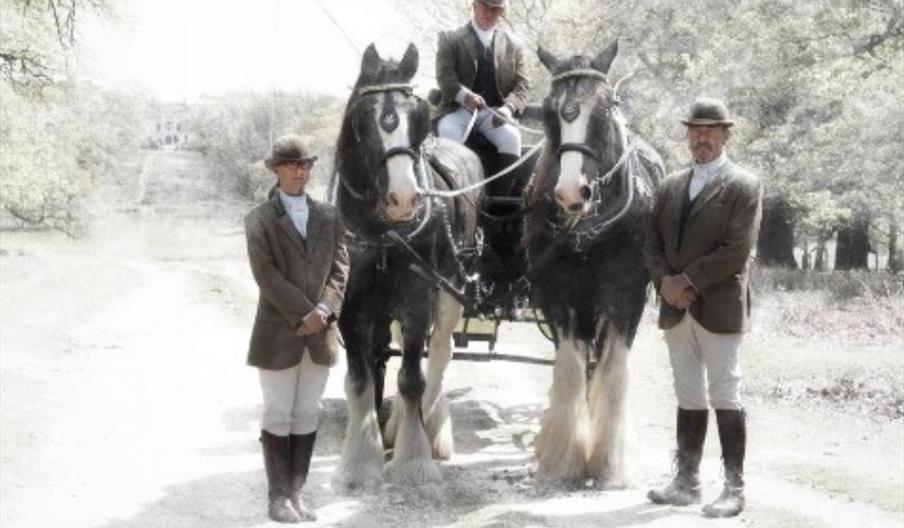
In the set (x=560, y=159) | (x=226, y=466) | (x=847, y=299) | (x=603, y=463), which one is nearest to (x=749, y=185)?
(x=560, y=159)

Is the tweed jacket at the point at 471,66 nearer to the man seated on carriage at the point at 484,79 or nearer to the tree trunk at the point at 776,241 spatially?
the man seated on carriage at the point at 484,79

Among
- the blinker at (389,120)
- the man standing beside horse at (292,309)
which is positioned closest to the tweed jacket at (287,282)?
the man standing beside horse at (292,309)

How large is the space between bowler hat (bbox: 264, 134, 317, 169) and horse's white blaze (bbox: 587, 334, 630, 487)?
2467 mm

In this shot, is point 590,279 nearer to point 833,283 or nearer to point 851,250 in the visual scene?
point 833,283

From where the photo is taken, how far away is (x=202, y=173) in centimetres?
5781

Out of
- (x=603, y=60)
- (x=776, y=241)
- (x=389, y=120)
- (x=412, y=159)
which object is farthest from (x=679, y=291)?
(x=776, y=241)

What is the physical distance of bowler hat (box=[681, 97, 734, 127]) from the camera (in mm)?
6051

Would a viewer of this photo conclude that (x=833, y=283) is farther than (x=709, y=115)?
Yes

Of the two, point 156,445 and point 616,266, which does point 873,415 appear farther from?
point 156,445

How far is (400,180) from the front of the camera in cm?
594

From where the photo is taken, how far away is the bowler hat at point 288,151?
5.77m

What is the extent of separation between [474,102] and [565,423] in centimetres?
255

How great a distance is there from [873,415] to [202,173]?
169ft

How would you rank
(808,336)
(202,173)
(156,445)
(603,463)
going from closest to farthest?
(603,463)
(156,445)
(808,336)
(202,173)
